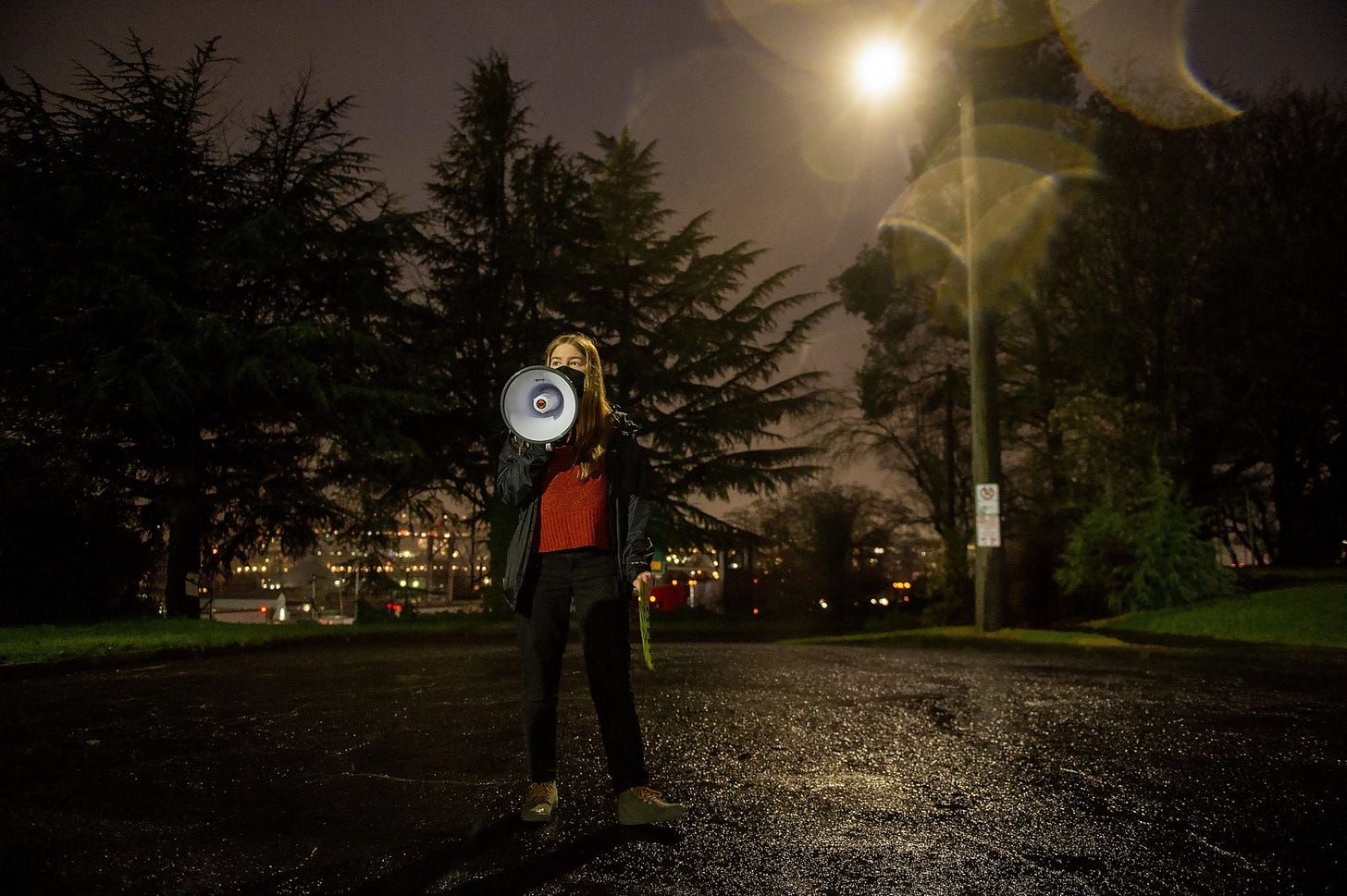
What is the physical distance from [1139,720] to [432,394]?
1755 centimetres

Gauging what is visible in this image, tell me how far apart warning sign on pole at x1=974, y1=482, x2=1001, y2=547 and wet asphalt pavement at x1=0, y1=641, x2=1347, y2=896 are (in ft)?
18.6

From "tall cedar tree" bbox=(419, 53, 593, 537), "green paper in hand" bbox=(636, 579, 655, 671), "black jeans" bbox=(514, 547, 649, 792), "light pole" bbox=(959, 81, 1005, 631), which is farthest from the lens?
"tall cedar tree" bbox=(419, 53, 593, 537)

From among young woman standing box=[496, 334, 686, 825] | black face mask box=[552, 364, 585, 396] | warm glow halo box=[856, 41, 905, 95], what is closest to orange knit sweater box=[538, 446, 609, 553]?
young woman standing box=[496, 334, 686, 825]

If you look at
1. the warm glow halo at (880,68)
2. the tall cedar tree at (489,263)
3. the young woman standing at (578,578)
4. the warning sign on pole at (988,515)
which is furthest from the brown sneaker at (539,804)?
the tall cedar tree at (489,263)

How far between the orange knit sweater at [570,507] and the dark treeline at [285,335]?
14.2 m

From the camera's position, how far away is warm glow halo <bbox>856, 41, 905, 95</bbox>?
1441 cm

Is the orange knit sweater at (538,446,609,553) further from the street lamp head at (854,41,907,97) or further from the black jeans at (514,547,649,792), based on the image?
the street lamp head at (854,41,907,97)

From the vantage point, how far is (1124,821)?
3.73 m

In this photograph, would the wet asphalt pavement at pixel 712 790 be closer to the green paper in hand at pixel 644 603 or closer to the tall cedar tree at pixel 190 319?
the green paper in hand at pixel 644 603

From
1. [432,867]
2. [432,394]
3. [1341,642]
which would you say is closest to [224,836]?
[432,867]

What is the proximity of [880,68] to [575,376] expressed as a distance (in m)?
12.5

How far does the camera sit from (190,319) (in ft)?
54.3

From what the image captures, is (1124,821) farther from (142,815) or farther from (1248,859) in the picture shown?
(142,815)

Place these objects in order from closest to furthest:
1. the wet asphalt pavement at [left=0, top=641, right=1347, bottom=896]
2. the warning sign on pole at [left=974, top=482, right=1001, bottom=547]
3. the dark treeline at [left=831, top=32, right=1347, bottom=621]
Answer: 1. the wet asphalt pavement at [left=0, top=641, right=1347, bottom=896]
2. the warning sign on pole at [left=974, top=482, right=1001, bottom=547]
3. the dark treeline at [left=831, top=32, right=1347, bottom=621]
